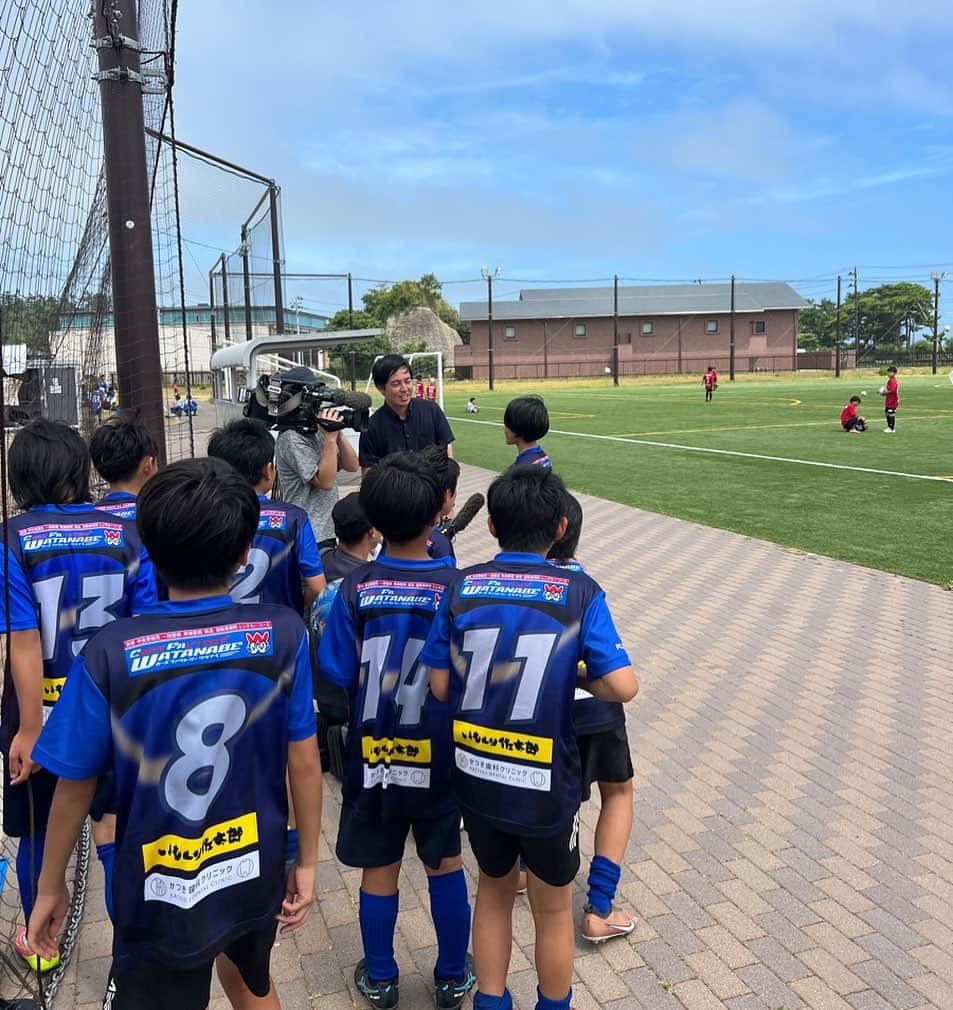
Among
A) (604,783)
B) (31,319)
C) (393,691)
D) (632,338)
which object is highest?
(632,338)

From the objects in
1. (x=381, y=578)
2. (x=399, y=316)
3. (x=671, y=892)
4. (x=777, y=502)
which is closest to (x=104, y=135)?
(x=381, y=578)

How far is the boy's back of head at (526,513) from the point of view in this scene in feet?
7.97

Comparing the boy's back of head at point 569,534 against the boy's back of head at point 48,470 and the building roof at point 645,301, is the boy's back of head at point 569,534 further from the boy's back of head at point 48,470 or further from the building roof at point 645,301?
the building roof at point 645,301

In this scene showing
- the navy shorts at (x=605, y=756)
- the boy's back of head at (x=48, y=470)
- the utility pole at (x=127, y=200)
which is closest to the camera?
the boy's back of head at (x=48, y=470)

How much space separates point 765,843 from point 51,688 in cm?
280

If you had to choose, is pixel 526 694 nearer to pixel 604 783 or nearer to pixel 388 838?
pixel 388 838

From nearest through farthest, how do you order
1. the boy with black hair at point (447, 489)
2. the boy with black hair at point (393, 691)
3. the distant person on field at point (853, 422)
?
1. the boy with black hair at point (393, 691)
2. the boy with black hair at point (447, 489)
3. the distant person on field at point (853, 422)

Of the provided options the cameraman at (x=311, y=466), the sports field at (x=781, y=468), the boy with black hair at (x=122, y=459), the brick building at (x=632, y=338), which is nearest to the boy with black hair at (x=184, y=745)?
the boy with black hair at (x=122, y=459)

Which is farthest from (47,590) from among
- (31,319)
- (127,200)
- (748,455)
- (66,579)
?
(748,455)

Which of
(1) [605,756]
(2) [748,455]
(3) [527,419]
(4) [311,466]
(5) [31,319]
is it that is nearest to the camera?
(1) [605,756]

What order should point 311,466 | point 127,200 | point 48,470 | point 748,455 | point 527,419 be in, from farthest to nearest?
1. point 748,455
2. point 527,419
3. point 127,200
4. point 311,466
5. point 48,470

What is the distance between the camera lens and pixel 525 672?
232cm

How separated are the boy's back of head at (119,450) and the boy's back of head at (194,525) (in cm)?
145

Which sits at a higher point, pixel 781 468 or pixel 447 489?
pixel 447 489
